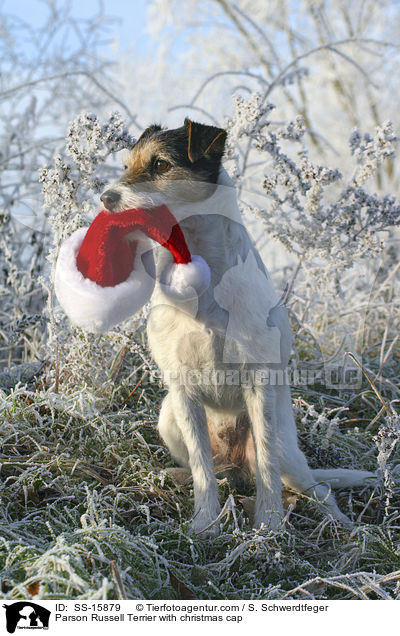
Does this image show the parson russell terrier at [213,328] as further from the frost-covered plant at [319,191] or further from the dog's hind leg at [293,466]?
the frost-covered plant at [319,191]

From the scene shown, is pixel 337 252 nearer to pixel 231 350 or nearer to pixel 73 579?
pixel 231 350

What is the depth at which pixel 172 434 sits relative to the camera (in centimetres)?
250

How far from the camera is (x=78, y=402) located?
111 inches

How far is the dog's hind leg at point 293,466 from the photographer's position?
2.36 metres

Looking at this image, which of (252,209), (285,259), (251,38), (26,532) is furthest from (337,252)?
(251,38)

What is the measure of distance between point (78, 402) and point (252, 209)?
156 cm

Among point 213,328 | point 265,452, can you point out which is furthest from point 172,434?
point 213,328

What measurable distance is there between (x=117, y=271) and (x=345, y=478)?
4.87 feet

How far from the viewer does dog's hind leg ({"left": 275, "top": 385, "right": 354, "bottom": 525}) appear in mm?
2363

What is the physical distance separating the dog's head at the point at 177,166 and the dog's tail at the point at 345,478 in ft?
4.71
